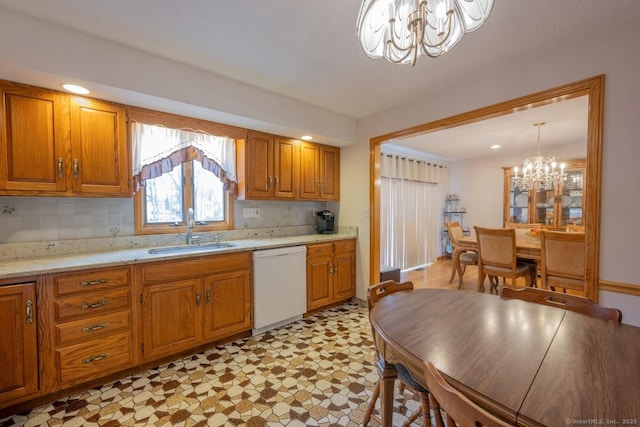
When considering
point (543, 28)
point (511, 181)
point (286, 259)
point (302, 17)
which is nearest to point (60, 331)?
point (286, 259)

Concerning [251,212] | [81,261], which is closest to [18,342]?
[81,261]

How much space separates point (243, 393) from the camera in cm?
190

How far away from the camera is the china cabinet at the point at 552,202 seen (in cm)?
487

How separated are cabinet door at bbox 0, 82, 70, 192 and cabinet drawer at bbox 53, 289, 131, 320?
2.60 feet

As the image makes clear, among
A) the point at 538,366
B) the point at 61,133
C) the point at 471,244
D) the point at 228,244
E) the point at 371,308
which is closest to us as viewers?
the point at 538,366

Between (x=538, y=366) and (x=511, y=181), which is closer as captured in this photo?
(x=538, y=366)

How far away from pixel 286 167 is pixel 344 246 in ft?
3.93

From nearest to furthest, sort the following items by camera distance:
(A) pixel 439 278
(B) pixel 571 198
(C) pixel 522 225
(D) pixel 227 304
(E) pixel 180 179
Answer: (D) pixel 227 304, (E) pixel 180 179, (A) pixel 439 278, (B) pixel 571 198, (C) pixel 522 225

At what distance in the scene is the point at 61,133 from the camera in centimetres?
199

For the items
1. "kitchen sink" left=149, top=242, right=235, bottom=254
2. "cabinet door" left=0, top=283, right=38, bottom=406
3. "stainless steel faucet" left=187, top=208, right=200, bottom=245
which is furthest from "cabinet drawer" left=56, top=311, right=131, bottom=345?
"stainless steel faucet" left=187, top=208, right=200, bottom=245

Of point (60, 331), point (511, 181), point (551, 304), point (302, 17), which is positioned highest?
point (302, 17)

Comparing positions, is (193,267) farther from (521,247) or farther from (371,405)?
(521,247)

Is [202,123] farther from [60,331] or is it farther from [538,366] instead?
[538,366]

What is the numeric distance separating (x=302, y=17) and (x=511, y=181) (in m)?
5.59
